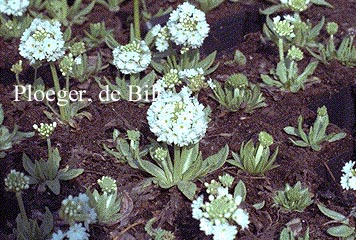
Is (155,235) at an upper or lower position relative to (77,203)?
lower

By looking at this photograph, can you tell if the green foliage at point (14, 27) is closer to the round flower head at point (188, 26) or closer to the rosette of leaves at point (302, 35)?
the round flower head at point (188, 26)

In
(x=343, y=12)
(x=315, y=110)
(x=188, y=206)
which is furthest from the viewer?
(x=343, y=12)

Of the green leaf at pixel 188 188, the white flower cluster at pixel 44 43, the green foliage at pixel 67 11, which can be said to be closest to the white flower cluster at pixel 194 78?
the green leaf at pixel 188 188

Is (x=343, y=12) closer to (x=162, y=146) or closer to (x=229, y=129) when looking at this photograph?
(x=229, y=129)

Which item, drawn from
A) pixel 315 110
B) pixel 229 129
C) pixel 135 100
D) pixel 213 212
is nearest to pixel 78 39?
pixel 135 100

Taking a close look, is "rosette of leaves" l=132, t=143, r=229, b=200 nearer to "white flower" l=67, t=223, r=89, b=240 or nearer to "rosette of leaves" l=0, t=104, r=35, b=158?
"white flower" l=67, t=223, r=89, b=240

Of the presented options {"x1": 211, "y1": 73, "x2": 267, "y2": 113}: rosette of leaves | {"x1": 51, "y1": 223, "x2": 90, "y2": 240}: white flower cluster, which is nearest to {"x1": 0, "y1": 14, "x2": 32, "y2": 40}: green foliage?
{"x1": 211, "y1": 73, "x2": 267, "y2": 113}: rosette of leaves
